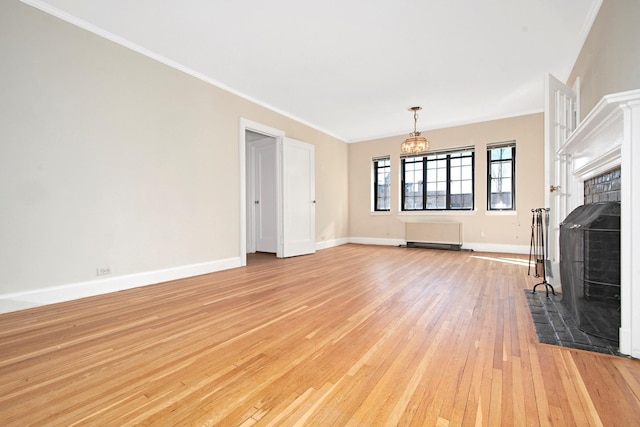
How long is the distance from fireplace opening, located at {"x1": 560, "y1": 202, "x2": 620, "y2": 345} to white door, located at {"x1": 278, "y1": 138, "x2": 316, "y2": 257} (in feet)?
13.6

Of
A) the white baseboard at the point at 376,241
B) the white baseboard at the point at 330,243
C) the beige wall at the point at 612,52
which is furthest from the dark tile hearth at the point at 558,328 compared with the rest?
the white baseboard at the point at 330,243

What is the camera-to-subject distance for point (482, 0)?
259 cm

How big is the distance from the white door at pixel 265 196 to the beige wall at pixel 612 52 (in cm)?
477

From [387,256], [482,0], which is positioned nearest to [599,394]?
[482,0]

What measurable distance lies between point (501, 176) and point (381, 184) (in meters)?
2.66

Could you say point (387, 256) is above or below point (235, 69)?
below

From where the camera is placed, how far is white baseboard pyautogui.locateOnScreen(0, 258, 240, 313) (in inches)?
97.6

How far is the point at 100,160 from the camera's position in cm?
300

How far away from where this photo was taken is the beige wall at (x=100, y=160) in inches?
98.9

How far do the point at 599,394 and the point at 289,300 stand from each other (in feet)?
6.97

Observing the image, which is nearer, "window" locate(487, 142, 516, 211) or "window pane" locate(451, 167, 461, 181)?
"window" locate(487, 142, 516, 211)

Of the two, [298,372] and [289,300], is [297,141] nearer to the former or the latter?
[289,300]

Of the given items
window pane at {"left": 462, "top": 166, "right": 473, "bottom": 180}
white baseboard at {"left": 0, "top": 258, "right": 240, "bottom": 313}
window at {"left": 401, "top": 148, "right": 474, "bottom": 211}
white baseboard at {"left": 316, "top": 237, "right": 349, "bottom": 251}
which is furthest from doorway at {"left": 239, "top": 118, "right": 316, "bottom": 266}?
window pane at {"left": 462, "top": 166, "right": 473, "bottom": 180}

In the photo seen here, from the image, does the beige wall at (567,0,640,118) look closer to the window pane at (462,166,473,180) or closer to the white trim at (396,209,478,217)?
the window pane at (462,166,473,180)
